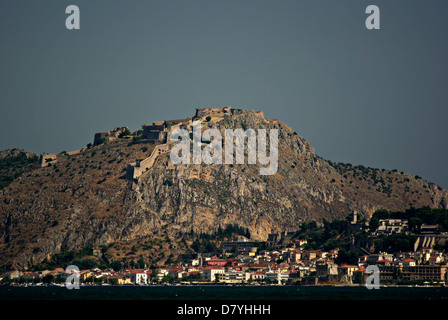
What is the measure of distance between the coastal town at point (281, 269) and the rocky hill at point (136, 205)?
4.05 metres

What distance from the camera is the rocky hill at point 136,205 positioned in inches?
6619

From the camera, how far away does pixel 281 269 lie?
167 m

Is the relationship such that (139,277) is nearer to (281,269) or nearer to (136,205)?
(136,205)

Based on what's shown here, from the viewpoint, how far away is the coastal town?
153m

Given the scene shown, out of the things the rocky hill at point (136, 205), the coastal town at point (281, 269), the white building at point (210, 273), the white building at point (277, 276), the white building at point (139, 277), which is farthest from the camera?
the rocky hill at point (136, 205)

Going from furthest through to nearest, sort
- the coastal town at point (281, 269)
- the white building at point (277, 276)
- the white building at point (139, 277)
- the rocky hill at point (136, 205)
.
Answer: the rocky hill at point (136, 205)
the white building at point (277, 276)
the white building at point (139, 277)
the coastal town at point (281, 269)

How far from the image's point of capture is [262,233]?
18450 cm

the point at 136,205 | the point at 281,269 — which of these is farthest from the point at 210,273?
the point at 136,205

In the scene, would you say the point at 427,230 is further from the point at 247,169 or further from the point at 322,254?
the point at 247,169

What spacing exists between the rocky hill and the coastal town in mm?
4050

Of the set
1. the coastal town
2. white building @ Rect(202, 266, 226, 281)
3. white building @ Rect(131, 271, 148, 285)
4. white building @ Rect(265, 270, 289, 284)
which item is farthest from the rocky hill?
white building @ Rect(265, 270, 289, 284)

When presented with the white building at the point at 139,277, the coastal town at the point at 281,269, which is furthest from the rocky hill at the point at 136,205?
the coastal town at the point at 281,269

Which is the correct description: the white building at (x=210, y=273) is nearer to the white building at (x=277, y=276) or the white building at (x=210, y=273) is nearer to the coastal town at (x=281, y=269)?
the coastal town at (x=281, y=269)

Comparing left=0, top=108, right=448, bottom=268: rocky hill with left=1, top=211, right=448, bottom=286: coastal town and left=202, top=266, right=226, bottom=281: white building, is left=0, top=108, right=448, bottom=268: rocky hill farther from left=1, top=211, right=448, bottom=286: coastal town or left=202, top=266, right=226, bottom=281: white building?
left=202, top=266, right=226, bottom=281: white building
